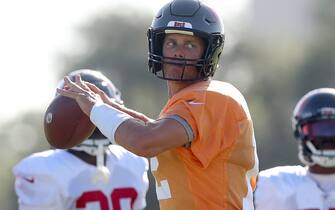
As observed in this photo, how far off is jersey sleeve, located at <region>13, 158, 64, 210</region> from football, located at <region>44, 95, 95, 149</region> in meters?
1.16

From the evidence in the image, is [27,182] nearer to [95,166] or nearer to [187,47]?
[95,166]

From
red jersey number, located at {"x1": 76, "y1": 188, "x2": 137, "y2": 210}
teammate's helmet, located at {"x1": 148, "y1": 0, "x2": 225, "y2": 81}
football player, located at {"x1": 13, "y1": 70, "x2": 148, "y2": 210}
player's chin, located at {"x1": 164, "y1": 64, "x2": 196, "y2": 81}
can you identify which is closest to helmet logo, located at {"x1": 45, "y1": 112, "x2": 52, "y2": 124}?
teammate's helmet, located at {"x1": 148, "y1": 0, "x2": 225, "y2": 81}

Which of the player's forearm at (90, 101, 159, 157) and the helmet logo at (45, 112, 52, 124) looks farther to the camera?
the helmet logo at (45, 112, 52, 124)

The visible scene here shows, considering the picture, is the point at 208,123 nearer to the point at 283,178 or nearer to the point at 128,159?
the point at 283,178

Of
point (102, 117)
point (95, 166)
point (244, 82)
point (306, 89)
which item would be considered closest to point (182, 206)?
point (102, 117)

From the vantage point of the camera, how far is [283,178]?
9.18m

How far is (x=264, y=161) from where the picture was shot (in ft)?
70.7

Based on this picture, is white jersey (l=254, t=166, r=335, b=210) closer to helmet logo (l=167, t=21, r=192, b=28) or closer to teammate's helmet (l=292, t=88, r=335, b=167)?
teammate's helmet (l=292, t=88, r=335, b=167)

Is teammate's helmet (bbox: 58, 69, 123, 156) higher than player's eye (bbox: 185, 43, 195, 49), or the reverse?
player's eye (bbox: 185, 43, 195, 49)

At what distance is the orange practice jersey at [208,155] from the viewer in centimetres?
758

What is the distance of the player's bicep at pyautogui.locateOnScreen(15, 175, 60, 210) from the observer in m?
9.50

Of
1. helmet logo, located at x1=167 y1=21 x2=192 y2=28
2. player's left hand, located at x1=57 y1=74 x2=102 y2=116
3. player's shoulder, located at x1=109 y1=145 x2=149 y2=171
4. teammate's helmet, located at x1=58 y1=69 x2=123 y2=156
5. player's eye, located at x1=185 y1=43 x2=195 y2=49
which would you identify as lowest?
player's shoulder, located at x1=109 y1=145 x2=149 y2=171

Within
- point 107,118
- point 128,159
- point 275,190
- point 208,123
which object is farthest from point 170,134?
point 128,159

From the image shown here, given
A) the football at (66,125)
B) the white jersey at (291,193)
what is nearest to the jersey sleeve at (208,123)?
the football at (66,125)
